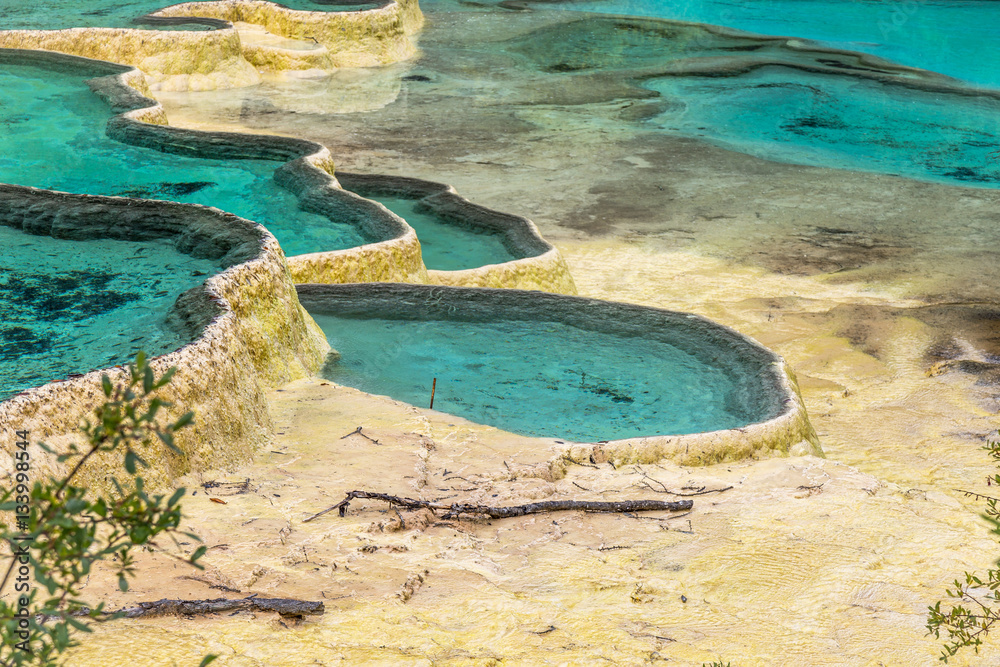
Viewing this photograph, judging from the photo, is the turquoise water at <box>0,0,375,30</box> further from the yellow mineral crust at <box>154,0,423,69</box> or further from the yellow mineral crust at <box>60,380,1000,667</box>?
the yellow mineral crust at <box>60,380,1000,667</box>

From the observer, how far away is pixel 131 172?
319 inches

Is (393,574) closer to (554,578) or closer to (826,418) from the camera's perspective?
(554,578)

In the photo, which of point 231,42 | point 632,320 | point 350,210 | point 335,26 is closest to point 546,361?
point 632,320

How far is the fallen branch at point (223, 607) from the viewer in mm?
2463

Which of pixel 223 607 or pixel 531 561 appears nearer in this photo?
pixel 223 607

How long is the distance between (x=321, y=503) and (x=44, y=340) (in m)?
1.42

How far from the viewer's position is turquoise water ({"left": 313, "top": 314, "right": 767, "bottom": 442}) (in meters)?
4.90

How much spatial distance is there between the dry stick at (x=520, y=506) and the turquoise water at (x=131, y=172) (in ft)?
12.8

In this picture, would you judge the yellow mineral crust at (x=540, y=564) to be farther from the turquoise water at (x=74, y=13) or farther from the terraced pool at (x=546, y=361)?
the turquoise water at (x=74, y=13)

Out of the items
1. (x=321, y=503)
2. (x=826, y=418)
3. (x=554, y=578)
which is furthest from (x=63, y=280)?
(x=826, y=418)

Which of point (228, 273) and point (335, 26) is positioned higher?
point (335, 26)

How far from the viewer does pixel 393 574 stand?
291 centimetres

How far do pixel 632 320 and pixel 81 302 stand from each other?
9.87ft

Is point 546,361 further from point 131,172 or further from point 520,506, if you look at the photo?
point 131,172
